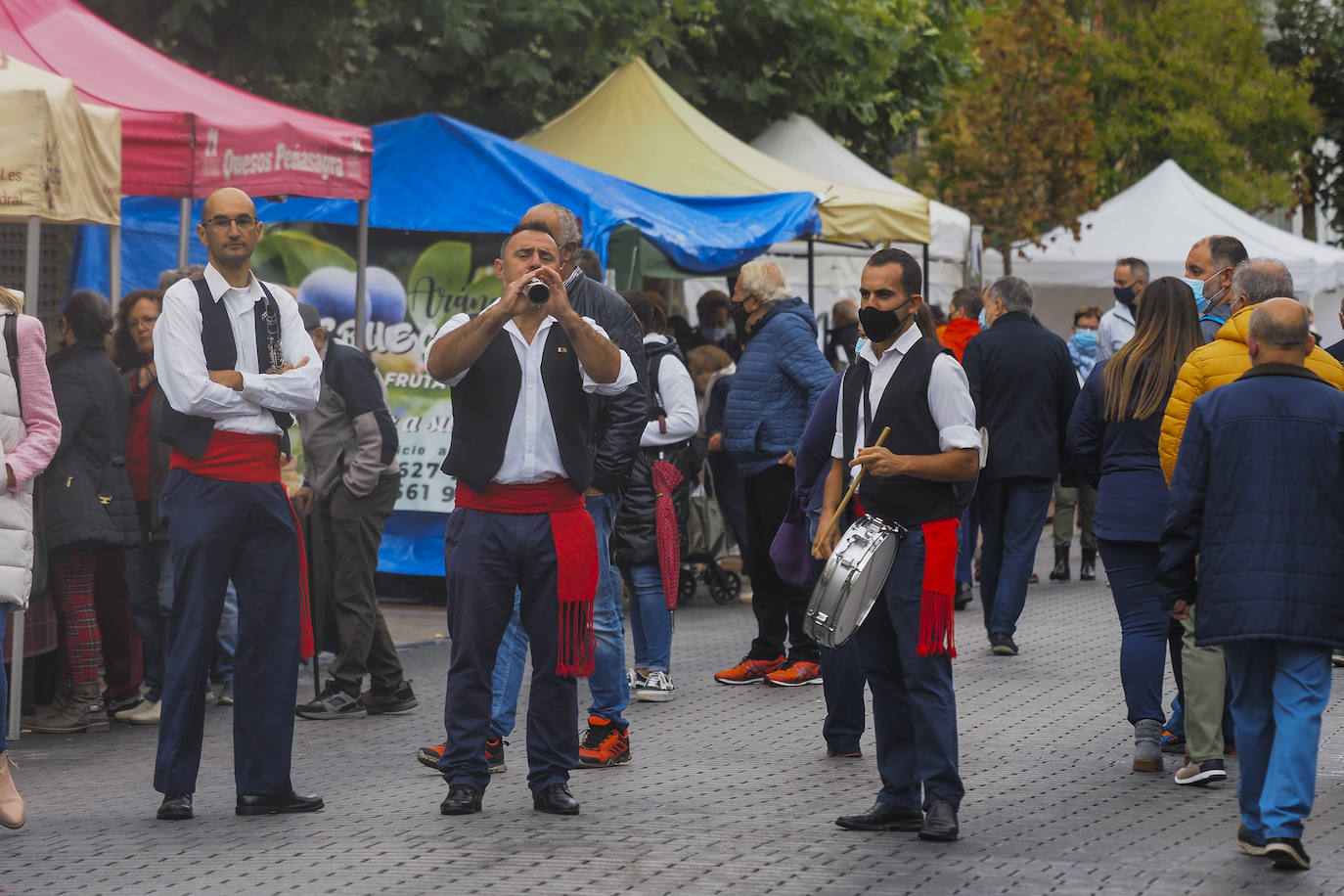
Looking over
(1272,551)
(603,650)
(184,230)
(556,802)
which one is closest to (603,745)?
(603,650)

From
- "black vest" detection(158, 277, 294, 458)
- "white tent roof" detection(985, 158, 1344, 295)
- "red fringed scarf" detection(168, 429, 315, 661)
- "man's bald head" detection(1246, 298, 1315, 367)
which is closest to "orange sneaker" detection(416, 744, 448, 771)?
"red fringed scarf" detection(168, 429, 315, 661)

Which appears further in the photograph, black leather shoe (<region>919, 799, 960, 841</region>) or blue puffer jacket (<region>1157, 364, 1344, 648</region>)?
black leather shoe (<region>919, 799, 960, 841</region>)

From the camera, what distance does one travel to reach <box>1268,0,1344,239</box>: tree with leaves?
141 feet

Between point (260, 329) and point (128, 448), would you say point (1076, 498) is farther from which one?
point (260, 329)

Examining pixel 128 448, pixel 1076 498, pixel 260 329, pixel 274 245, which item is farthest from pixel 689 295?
pixel 260 329

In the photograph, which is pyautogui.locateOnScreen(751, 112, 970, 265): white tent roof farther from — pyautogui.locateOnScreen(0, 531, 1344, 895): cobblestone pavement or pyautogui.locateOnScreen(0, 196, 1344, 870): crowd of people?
pyautogui.locateOnScreen(0, 196, 1344, 870): crowd of people

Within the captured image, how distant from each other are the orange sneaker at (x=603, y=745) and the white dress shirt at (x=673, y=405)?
1679 mm

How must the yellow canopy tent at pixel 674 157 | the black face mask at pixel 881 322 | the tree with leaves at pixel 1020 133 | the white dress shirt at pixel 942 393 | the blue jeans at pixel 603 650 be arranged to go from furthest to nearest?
the tree with leaves at pixel 1020 133 → the yellow canopy tent at pixel 674 157 → the blue jeans at pixel 603 650 → the black face mask at pixel 881 322 → the white dress shirt at pixel 942 393

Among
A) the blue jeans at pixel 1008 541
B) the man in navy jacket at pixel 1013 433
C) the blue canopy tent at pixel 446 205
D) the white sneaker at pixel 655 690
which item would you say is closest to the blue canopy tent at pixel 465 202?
the blue canopy tent at pixel 446 205

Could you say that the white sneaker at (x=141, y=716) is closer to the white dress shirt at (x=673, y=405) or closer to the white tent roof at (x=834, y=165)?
the white dress shirt at (x=673, y=405)

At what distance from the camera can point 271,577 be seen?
637 centimetres

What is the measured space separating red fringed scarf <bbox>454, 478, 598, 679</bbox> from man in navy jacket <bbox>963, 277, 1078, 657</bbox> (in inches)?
174

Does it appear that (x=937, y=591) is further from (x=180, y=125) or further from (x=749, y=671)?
(x=180, y=125)

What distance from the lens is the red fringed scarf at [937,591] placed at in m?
5.84
